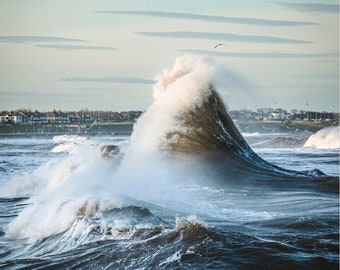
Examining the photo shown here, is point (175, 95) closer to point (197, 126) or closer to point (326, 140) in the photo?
point (197, 126)

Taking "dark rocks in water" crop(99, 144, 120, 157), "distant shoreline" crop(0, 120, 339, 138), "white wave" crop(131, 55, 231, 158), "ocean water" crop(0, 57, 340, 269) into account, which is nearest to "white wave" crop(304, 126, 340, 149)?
"ocean water" crop(0, 57, 340, 269)

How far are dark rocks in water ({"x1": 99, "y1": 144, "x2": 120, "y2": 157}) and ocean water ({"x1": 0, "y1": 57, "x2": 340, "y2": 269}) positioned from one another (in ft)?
0.15

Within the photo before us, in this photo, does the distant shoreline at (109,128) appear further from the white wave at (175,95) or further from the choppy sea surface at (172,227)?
the choppy sea surface at (172,227)

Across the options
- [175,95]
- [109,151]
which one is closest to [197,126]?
[175,95]

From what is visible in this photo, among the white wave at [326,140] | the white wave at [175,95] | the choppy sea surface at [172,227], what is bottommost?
the choppy sea surface at [172,227]

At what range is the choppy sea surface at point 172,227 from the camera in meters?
7.98

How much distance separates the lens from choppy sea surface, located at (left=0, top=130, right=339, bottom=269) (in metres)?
7.98

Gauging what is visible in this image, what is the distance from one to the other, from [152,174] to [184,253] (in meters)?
8.78

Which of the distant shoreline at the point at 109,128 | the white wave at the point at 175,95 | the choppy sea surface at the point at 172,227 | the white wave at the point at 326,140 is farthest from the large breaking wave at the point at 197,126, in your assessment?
the distant shoreline at the point at 109,128

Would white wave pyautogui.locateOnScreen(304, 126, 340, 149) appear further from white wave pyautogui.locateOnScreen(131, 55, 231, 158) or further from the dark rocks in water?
the dark rocks in water

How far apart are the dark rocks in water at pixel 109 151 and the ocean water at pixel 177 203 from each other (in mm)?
45

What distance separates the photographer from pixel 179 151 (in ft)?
62.5

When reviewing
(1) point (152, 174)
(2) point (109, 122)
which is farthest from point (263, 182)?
(2) point (109, 122)

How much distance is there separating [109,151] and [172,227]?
435 inches
